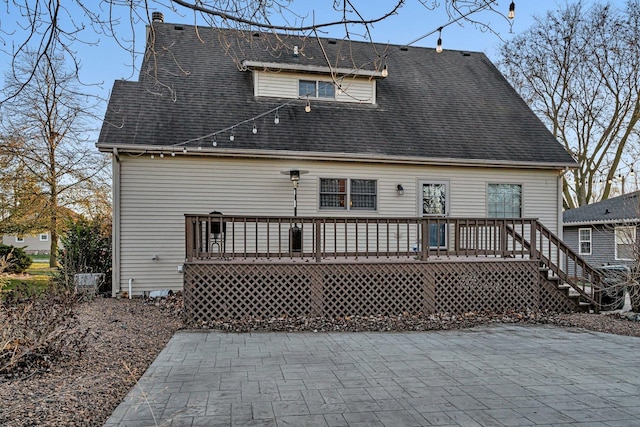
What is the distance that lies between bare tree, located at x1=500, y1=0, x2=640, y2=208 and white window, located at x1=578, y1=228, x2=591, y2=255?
2.73 meters

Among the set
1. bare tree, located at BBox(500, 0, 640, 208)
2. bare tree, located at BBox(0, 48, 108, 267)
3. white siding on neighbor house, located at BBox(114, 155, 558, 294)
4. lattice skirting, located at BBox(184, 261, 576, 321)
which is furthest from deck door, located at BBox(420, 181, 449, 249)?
bare tree, located at BBox(500, 0, 640, 208)

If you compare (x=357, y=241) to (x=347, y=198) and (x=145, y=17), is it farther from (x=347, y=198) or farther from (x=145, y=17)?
(x=145, y=17)

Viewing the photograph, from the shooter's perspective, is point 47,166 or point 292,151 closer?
point 292,151

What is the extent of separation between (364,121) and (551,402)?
8.33 m

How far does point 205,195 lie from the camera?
968 centimetres

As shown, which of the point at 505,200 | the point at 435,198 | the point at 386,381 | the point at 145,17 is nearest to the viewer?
the point at 145,17

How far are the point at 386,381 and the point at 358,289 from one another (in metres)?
3.26

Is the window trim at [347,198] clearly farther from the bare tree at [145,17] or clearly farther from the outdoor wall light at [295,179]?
the bare tree at [145,17]

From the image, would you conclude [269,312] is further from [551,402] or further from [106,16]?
[106,16]

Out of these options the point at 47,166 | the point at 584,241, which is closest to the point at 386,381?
the point at 47,166

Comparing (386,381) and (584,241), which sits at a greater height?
(584,241)

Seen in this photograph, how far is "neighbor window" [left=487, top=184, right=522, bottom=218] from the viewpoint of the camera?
10938 millimetres

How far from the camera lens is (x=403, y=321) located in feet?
23.8

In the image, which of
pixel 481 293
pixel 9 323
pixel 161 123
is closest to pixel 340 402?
pixel 9 323
